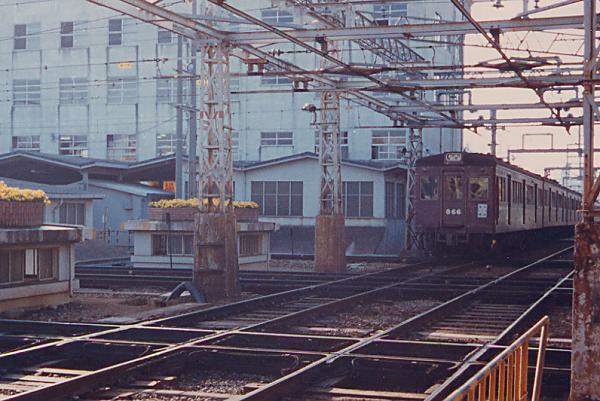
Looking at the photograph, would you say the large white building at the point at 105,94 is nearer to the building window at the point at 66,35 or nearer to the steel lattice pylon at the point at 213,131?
the building window at the point at 66,35

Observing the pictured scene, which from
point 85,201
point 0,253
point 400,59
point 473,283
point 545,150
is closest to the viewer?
point 0,253

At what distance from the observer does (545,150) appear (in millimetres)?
51688

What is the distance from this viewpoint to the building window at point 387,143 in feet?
160

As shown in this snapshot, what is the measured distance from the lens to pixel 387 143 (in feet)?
161

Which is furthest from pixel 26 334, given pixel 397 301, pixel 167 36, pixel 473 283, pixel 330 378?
pixel 167 36

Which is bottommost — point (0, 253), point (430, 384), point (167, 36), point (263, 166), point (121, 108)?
point (430, 384)

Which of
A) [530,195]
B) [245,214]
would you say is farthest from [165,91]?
[245,214]

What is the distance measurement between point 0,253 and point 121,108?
39.4 m

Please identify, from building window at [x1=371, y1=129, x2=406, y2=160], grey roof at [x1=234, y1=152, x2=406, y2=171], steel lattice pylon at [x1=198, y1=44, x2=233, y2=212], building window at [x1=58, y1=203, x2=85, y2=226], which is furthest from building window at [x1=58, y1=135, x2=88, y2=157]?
steel lattice pylon at [x1=198, y1=44, x2=233, y2=212]

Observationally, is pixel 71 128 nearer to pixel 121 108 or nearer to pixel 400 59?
pixel 121 108

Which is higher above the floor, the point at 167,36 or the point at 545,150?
the point at 167,36

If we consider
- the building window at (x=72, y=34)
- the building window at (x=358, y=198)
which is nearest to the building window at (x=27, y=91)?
the building window at (x=72, y=34)

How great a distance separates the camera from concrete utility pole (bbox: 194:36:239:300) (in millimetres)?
17922

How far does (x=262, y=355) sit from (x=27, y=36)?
46.9 meters
